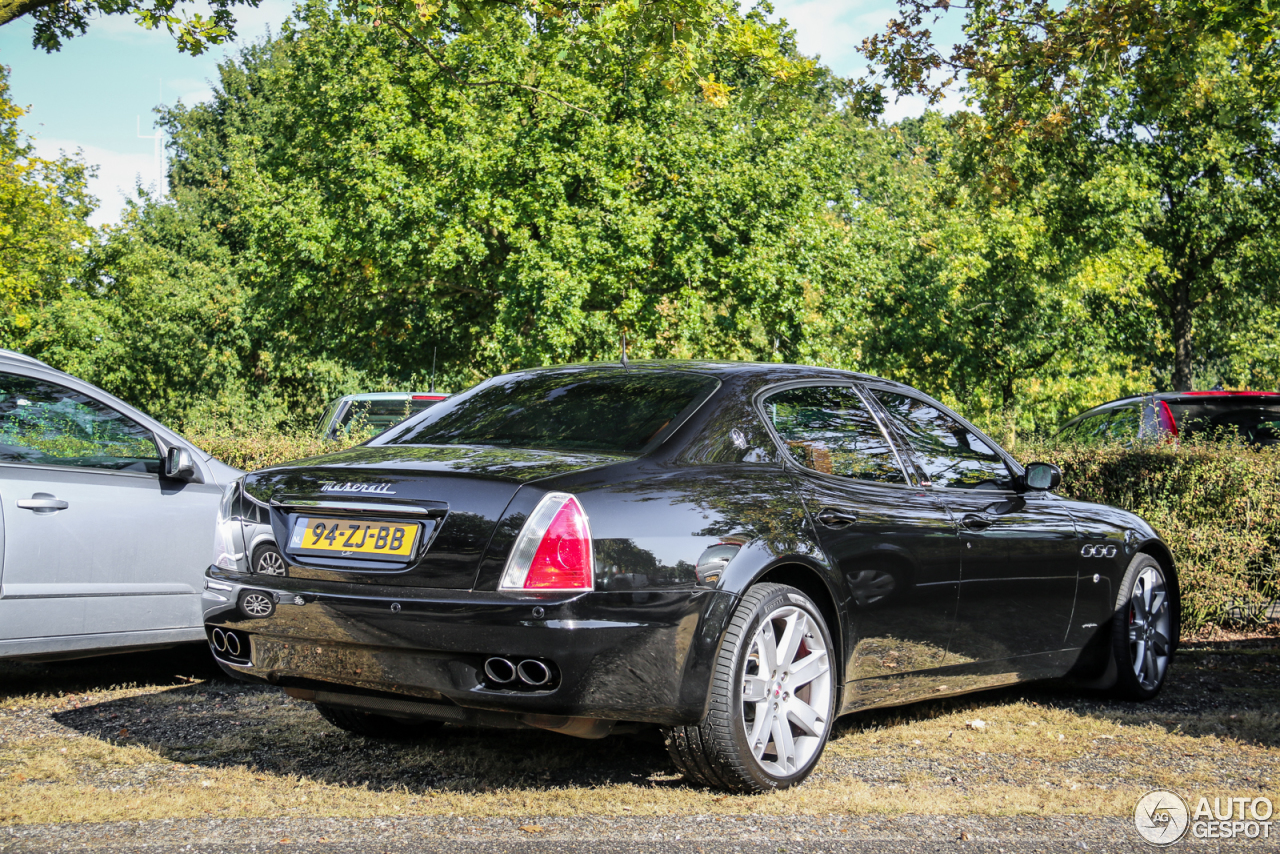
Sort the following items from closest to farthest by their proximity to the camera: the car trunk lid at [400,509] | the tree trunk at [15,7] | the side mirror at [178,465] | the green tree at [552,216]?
1. the car trunk lid at [400,509]
2. the side mirror at [178,465]
3. the tree trunk at [15,7]
4. the green tree at [552,216]

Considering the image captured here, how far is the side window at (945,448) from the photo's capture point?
526 cm

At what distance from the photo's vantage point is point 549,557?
3637mm

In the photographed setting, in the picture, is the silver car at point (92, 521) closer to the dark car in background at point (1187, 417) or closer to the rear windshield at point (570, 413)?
the rear windshield at point (570, 413)

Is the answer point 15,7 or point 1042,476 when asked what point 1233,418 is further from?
point 15,7

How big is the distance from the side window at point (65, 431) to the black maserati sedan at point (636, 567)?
77.5 inches

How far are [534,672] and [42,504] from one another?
3147mm

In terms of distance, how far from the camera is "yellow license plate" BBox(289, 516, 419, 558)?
3.80 m

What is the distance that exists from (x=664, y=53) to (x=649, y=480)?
6.51 meters

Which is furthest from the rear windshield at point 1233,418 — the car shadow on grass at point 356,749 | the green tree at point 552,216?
the green tree at point 552,216

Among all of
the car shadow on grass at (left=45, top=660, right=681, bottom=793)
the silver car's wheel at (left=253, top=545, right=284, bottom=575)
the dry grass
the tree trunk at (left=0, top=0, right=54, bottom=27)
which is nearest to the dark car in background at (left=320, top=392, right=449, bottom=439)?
the tree trunk at (left=0, top=0, right=54, bottom=27)

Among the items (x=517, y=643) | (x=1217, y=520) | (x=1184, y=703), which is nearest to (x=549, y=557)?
(x=517, y=643)

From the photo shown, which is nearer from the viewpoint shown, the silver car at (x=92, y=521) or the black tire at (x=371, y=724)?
the black tire at (x=371, y=724)

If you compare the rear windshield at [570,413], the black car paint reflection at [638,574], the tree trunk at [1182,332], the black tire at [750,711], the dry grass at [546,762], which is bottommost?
the dry grass at [546,762]

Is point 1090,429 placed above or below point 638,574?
above
